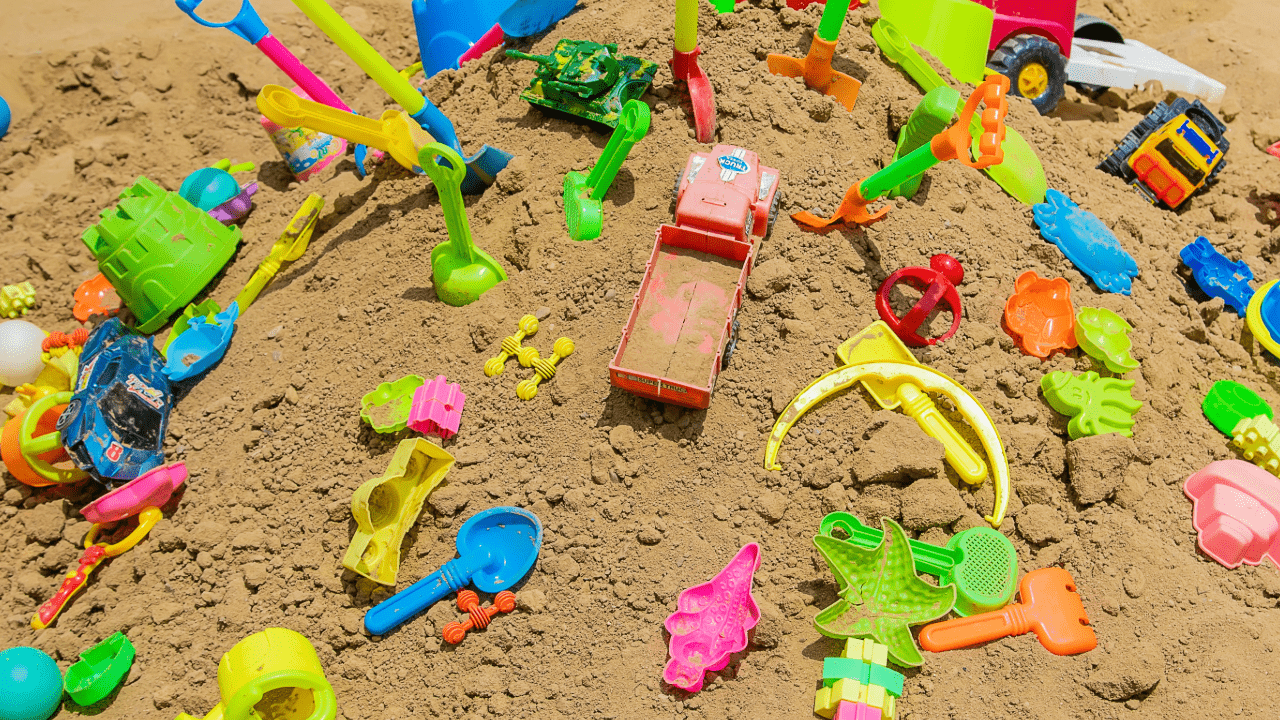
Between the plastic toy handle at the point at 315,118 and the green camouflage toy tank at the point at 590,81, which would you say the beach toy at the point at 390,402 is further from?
the green camouflage toy tank at the point at 590,81

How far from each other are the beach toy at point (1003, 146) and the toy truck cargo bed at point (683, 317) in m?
0.82

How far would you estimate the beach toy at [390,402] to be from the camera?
215 centimetres

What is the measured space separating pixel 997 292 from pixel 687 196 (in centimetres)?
99

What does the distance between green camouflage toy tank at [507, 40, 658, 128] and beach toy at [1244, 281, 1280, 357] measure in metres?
2.12

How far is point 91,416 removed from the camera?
2.17m

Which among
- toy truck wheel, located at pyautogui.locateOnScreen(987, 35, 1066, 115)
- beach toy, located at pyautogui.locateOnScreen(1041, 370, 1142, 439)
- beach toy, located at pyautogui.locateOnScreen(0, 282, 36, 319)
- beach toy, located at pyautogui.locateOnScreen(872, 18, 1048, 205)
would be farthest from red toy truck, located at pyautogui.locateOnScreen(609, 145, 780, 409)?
beach toy, located at pyautogui.locateOnScreen(0, 282, 36, 319)

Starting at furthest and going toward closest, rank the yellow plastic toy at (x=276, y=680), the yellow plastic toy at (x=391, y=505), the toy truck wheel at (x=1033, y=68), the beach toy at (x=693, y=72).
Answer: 1. the toy truck wheel at (x=1033, y=68)
2. the beach toy at (x=693, y=72)
3. the yellow plastic toy at (x=391, y=505)
4. the yellow plastic toy at (x=276, y=680)

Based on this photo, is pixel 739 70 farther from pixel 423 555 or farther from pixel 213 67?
pixel 213 67

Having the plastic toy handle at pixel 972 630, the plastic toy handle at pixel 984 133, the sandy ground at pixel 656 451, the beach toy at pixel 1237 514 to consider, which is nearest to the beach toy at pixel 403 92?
the sandy ground at pixel 656 451

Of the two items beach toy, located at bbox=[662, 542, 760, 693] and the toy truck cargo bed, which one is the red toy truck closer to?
the toy truck cargo bed

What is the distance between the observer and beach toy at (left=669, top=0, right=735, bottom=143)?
8.06ft

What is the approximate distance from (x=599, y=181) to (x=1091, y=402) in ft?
5.08

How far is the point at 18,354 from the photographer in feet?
8.54

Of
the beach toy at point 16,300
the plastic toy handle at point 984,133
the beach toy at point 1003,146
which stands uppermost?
the plastic toy handle at point 984,133
